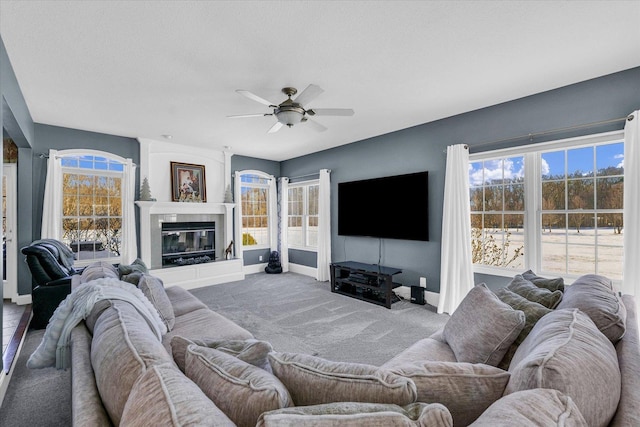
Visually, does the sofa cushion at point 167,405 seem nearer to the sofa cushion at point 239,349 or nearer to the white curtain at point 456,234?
the sofa cushion at point 239,349

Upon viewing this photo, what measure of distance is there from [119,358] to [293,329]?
268cm

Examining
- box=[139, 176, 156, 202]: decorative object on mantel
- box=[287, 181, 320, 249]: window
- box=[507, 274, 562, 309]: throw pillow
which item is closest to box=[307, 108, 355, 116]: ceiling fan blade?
box=[507, 274, 562, 309]: throw pillow

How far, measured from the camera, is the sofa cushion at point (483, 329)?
1.60 metres

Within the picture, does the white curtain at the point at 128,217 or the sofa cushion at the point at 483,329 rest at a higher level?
the white curtain at the point at 128,217

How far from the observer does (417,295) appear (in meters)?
4.46

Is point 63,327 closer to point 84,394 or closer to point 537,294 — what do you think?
point 84,394

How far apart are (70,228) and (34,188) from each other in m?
0.75

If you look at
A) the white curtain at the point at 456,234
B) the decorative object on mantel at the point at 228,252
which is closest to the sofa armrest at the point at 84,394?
the white curtain at the point at 456,234

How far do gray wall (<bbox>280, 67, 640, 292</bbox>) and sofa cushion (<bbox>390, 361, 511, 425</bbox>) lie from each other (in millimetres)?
3211

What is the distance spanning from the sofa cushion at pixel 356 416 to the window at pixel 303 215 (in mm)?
5747

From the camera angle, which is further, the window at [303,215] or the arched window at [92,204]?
the window at [303,215]

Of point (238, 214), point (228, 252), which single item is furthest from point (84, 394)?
point (238, 214)

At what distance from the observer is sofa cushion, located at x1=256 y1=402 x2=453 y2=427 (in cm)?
70

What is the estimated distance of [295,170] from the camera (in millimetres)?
6988
